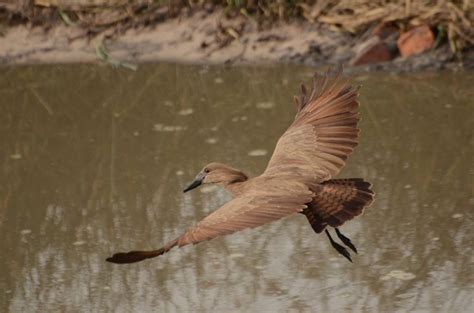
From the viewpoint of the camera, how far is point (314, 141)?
556cm

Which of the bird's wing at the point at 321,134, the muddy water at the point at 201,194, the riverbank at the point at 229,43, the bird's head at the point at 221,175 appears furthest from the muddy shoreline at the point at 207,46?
the bird's head at the point at 221,175

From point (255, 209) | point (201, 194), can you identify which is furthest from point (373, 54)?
point (255, 209)

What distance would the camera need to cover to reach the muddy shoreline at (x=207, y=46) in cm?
830

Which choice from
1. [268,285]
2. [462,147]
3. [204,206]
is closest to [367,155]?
[462,147]

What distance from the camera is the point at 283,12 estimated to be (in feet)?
28.8

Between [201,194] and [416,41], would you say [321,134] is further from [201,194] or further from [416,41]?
[416,41]

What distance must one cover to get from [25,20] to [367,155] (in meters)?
3.27

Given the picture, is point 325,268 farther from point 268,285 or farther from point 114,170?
point 114,170

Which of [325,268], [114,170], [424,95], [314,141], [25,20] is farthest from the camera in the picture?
[25,20]

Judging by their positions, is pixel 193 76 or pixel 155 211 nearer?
pixel 155 211

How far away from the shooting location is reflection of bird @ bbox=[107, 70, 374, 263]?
15.4 ft

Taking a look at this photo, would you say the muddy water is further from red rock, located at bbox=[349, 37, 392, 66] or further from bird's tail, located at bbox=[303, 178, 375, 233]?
bird's tail, located at bbox=[303, 178, 375, 233]

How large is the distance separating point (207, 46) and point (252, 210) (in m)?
4.15

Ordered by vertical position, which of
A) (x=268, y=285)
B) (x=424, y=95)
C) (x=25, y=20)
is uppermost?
(x=25, y=20)
